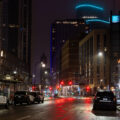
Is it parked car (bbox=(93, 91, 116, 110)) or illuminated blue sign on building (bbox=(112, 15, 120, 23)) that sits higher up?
illuminated blue sign on building (bbox=(112, 15, 120, 23))

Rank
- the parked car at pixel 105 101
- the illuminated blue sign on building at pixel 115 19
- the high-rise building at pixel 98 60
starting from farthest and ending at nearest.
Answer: the illuminated blue sign on building at pixel 115 19
the high-rise building at pixel 98 60
the parked car at pixel 105 101

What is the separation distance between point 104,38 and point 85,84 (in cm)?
2383

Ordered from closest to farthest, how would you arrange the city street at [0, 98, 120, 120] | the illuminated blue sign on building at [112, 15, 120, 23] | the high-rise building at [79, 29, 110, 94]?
1. the city street at [0, 98, 120, 120]
2. the high-rise building at [79, 29, 110, 94]
3. the illuminated blue sign on building at [112, 15, 120, 23]

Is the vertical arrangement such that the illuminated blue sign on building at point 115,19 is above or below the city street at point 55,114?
above

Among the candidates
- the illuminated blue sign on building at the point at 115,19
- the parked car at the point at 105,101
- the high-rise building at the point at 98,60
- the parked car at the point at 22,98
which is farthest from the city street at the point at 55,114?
the illuminated blue sign on building at the point at 115,19

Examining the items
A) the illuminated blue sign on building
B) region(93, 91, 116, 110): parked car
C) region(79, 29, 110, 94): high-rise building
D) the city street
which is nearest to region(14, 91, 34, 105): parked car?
the city street

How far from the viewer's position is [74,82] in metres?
156

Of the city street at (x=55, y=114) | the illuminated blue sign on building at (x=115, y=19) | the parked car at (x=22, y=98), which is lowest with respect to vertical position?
the city street at (x=55, y=114)

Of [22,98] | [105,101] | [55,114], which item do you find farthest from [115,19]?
[55,114]

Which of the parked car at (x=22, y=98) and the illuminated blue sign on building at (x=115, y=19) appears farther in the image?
the illuminated blue sign on building at (x=115, y=19)

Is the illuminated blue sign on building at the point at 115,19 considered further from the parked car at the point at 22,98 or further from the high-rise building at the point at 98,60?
the parked car at the point at 22,98

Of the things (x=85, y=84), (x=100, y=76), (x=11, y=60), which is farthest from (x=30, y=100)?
(x=85, y=84)

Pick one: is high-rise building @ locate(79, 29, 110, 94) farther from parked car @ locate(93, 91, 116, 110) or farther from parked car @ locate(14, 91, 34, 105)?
parked car @ locate(93, 91, 116, 110)

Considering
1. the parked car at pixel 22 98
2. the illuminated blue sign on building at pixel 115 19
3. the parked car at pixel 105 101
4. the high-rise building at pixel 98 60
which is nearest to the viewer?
the parked car at pixel 105 101
